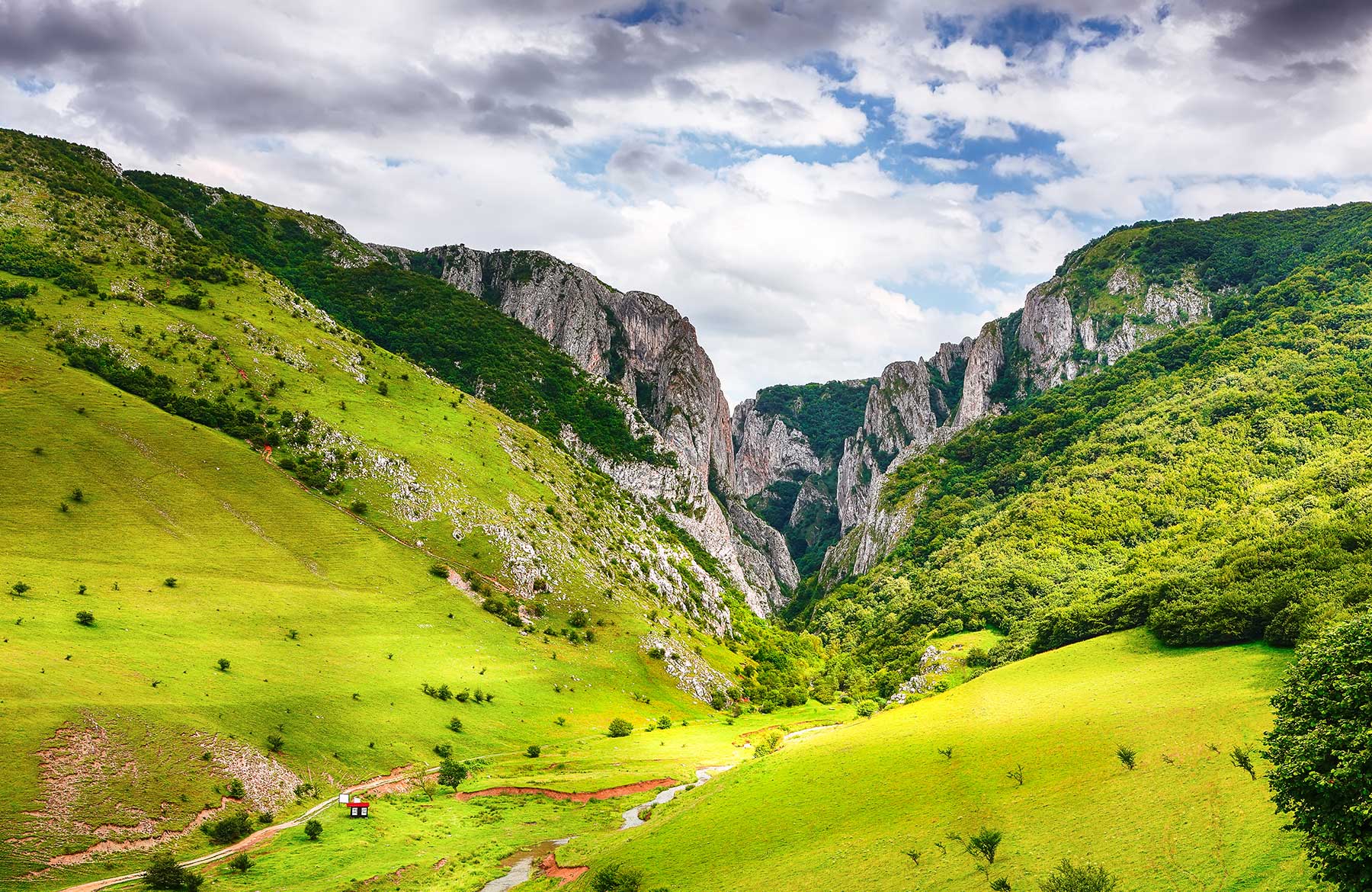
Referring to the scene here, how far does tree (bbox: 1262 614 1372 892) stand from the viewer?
900 inches

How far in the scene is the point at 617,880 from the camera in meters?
39.8

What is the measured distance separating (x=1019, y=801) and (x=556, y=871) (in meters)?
28.6

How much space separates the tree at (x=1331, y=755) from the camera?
22.9m

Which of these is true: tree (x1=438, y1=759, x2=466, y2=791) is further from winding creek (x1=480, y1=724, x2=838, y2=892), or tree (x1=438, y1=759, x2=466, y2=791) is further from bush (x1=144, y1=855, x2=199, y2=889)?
bush (x1=144, y1=855, x2=199, y2=889)

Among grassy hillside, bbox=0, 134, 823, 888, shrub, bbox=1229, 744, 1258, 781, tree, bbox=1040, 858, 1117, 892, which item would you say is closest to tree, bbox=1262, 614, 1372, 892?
shrub, bbox=1229, 744, 1258, 781

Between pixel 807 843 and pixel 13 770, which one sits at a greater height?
pixel 13 770

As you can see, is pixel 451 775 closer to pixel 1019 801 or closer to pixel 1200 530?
pixel 1019 801

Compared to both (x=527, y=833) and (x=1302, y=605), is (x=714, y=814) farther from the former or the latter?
(x=1302, y=605)

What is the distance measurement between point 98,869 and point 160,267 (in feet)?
482

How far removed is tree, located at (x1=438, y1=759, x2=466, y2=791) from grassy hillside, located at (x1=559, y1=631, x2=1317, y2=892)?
63.8ft

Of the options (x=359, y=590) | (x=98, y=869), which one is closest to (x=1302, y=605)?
(x=98, y=869)

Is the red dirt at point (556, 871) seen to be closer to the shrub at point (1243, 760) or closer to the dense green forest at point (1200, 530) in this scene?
the shrub at point (1243, 760)

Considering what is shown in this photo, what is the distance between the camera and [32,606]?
2653 inches

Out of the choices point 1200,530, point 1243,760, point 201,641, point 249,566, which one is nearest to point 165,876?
point 201,641
